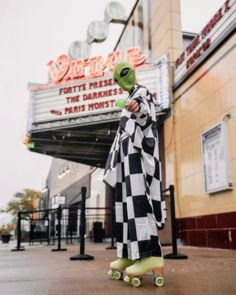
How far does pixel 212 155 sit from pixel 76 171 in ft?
54.3

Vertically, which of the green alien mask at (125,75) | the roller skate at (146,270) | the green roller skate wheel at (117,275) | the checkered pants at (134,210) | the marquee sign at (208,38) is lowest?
the green roller skate wheel at (117,275)

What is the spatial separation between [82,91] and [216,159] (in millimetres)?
5098

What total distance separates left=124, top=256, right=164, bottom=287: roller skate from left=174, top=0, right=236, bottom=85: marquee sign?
16.3 ft

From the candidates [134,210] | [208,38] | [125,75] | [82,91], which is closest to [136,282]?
[134,210]

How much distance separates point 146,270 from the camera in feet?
6.73

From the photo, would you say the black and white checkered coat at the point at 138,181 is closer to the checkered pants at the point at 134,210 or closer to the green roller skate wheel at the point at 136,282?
the checkered pants at the point at 134,210

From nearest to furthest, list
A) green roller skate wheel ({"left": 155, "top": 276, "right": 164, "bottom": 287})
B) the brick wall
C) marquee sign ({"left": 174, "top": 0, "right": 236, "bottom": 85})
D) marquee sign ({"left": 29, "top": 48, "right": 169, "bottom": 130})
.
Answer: green roller skate wheel ({"left": 155, "top": 276, "right": 164, "bottom": 287})
the brick wall
marquee sign ({"left": 174, "top": 0, "right": 236, "bottom": 85})
marquee sign ({"left": 29, "top": 48, "right": 169, "bottom": 130})

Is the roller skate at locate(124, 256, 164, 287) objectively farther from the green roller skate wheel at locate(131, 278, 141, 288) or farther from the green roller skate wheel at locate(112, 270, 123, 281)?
the green roller skate wheel at locate(112, 270, 123, 281)

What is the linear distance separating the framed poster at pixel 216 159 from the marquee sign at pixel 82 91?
2.82 m

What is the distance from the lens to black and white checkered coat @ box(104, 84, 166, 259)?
2.09m

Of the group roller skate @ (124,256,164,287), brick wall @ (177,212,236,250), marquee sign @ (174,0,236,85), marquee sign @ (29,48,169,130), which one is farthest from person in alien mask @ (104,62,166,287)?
marquee sign @ (29,48,169,130)

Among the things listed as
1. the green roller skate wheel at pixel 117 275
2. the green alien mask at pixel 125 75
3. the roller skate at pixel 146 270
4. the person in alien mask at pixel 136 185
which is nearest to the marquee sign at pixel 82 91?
the green alien mask at pixel 125 75

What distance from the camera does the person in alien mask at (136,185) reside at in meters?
2.07

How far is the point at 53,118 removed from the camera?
32.7ft
